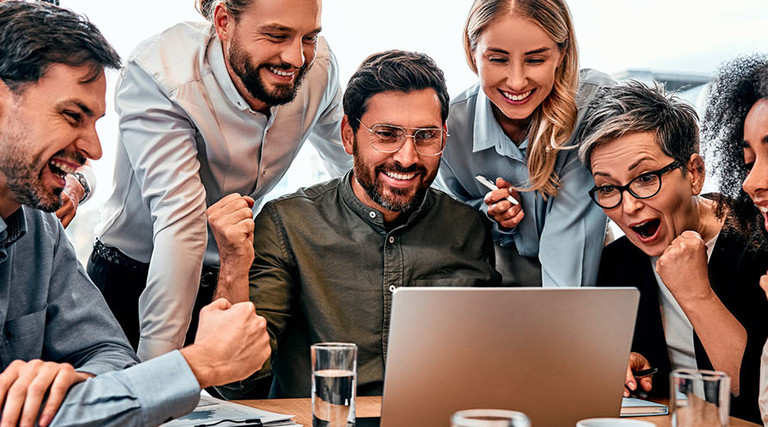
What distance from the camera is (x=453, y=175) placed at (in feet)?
8.36

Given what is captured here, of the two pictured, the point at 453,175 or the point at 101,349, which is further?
the point at 453,175

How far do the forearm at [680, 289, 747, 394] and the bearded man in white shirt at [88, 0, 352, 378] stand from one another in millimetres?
1191

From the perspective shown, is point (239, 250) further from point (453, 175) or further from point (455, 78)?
point (455, 78)

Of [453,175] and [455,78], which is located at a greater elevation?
[455,78]

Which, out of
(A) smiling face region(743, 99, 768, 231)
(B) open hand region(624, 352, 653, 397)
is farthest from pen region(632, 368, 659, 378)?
(A) smiling face region(743, 99, 768, 231)

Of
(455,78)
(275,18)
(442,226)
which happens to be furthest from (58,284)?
(455,78)

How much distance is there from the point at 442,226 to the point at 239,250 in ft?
2.13

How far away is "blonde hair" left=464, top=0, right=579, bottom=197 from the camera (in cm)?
216

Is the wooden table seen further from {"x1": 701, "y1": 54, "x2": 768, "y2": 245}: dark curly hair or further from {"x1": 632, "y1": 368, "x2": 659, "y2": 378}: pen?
{"x1": 701, "y1": 54, "x2": 768, "y2": 245}: dark curly hair

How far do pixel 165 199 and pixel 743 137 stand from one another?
1.39 metres

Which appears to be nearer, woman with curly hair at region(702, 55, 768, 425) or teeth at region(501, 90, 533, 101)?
woman with curly hair at region(702, 55, 768, 425)

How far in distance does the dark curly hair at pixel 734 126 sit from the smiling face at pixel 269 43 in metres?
1.05

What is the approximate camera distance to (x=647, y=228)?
6.89 feet

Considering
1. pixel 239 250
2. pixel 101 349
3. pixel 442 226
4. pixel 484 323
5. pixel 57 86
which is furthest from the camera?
pixel 442 226
